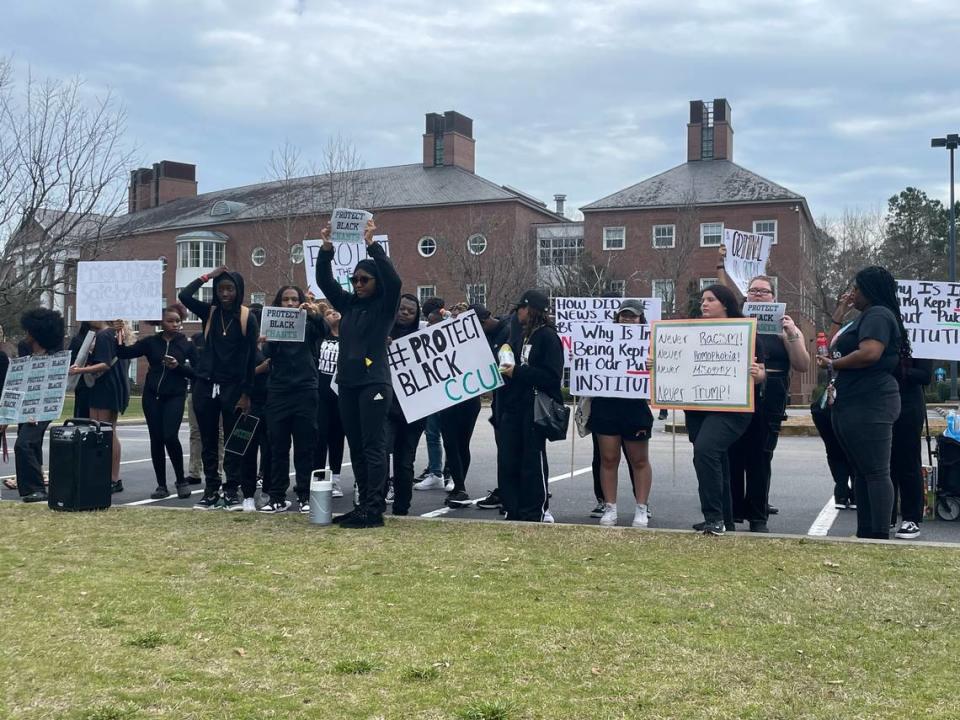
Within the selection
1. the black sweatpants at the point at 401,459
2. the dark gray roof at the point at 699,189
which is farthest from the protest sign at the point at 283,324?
the dark gray roof at the point at 699,189

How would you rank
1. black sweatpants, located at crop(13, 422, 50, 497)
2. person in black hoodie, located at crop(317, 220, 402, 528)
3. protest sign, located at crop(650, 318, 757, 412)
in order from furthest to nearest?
1. black sweatpants, located at crop(13, 422, 50, 497)
2. person in black hoodie, located at crop(317, 220, 402, 528)
3. protest sign, located at crop(650, 318, 757, 412)

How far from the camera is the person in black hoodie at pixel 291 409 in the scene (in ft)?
28.9

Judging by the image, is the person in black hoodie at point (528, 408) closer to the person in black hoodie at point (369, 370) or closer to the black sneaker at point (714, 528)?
the person in black hoodie at point (369, 370)

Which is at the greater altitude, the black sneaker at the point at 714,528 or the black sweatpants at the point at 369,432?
the black sweatpants at the point at 369,432

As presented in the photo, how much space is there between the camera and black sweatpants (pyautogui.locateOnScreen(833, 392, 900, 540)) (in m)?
7.11

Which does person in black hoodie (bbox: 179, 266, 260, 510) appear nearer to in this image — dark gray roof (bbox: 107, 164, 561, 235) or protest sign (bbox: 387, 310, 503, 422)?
protest sign (bbox: 387, 310, 503, 422)

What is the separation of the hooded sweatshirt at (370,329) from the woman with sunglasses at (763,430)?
2829 mm

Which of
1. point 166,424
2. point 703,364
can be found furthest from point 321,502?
point 703,364

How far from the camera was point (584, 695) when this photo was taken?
13.0 feet

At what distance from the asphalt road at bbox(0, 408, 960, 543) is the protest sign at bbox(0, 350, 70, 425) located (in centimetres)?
105

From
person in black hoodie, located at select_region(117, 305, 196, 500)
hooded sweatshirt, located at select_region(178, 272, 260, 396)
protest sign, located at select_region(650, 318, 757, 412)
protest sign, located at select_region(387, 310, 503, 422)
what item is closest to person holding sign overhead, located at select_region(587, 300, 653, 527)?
protest sign, located at select_region(650, 318, 757, 412)

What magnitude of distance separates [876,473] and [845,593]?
1.81m

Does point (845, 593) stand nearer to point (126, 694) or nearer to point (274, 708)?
point (274, 708)

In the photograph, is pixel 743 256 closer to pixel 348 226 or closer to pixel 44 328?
pixel 348 226
